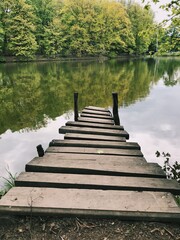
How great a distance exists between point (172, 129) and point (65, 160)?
22.0 ft

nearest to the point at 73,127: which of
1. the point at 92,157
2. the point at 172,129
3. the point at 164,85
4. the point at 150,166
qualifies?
the point at 92,157

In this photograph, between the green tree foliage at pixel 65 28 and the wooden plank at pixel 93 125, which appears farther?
the green tree foliage at pixel 65 28

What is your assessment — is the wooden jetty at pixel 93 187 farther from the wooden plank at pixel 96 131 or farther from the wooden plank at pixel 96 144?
the wooden plank at pixel 96 131

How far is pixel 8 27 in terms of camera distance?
43688mm

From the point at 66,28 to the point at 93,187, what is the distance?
53.6 metres

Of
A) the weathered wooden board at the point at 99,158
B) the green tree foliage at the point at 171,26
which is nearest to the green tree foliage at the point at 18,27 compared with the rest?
the green tree foliage at the point at 171,26

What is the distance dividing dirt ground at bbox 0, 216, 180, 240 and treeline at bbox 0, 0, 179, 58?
4448 cm

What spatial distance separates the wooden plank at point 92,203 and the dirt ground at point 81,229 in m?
0.06

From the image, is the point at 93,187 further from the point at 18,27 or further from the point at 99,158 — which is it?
the point at 18,27

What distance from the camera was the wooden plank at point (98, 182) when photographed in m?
2.72

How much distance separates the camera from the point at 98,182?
2.83 m

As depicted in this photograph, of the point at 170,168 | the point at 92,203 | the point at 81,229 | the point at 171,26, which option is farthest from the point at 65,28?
the point at 81,229

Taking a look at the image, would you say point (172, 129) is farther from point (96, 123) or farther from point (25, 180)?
point (25, 180)

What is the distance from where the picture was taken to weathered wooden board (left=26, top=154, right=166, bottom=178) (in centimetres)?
316
